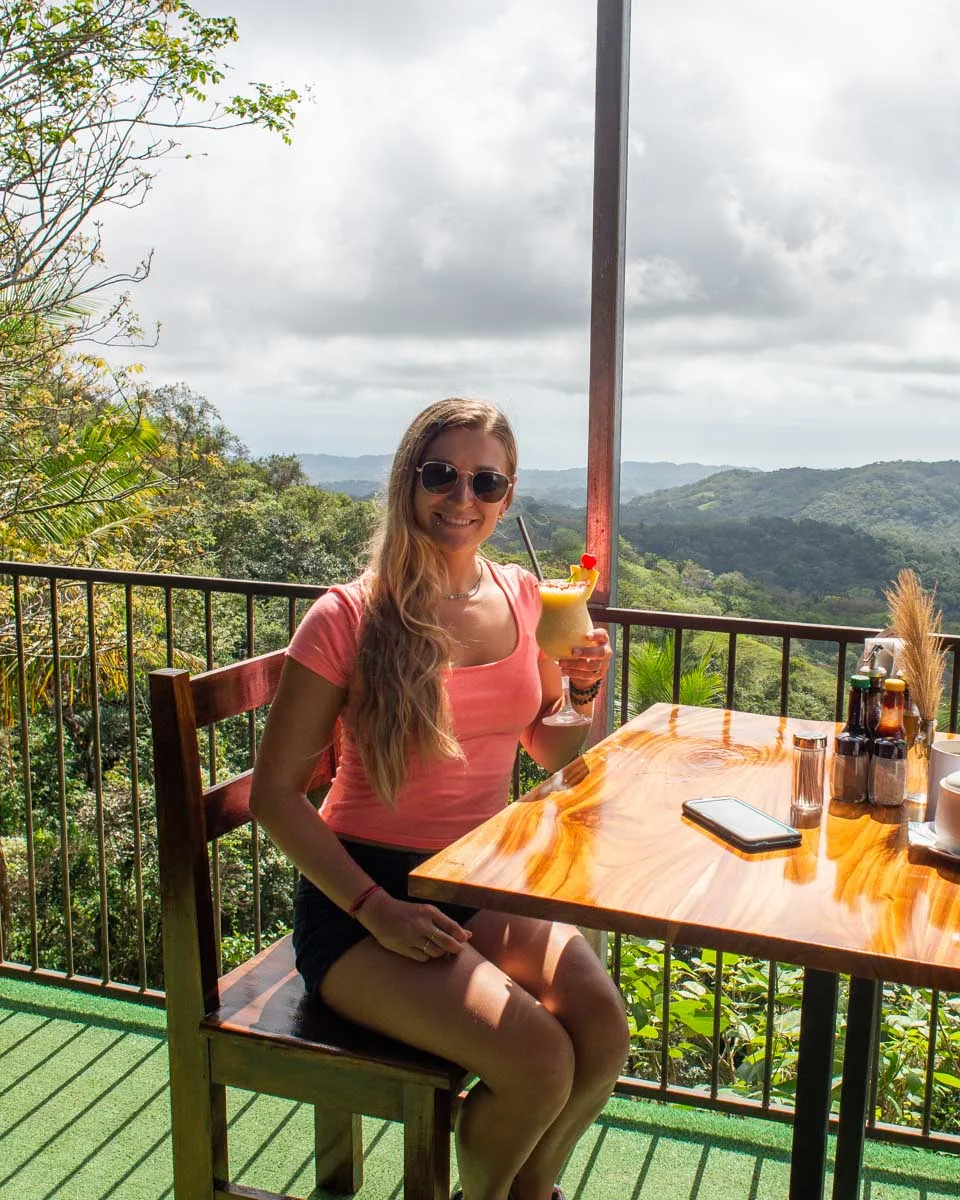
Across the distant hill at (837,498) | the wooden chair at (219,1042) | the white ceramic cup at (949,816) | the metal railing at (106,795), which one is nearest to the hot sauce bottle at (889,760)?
the white ceramic cup at (949,816)

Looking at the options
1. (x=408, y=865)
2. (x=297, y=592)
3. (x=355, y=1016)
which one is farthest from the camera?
(x=297, y=592)

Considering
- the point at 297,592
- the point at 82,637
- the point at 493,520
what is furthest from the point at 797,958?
the point at 82,637

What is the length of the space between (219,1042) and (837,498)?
315 inches

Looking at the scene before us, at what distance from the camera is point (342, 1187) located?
6.67 feet

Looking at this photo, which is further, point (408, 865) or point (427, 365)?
point (427, 365)

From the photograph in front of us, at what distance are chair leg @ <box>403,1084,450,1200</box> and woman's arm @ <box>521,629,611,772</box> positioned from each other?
25.9 inches

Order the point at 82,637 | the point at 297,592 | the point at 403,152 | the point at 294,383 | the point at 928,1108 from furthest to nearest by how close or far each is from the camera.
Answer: the point at 294,383
the point at 403,152
the point at 82,637
the point at 297,592
the point at 928,1108

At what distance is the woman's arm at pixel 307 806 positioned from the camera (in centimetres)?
153

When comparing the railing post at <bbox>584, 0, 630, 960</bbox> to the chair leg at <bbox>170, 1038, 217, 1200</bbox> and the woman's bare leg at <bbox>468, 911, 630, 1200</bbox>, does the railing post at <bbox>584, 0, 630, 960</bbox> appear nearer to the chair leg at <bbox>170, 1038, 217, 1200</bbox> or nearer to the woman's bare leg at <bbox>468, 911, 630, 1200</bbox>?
the woman's bare leg at <bbox>468, 911, 630, 1200</bbox>

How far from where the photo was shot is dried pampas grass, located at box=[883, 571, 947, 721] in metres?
1.53

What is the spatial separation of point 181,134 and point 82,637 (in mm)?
5134

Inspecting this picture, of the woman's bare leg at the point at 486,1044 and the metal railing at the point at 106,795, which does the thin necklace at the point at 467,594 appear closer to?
the woman's bare leg at the point at 486,1044

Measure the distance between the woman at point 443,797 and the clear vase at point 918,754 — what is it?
552 millimetres

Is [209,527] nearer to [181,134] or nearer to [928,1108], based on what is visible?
[181,134]
